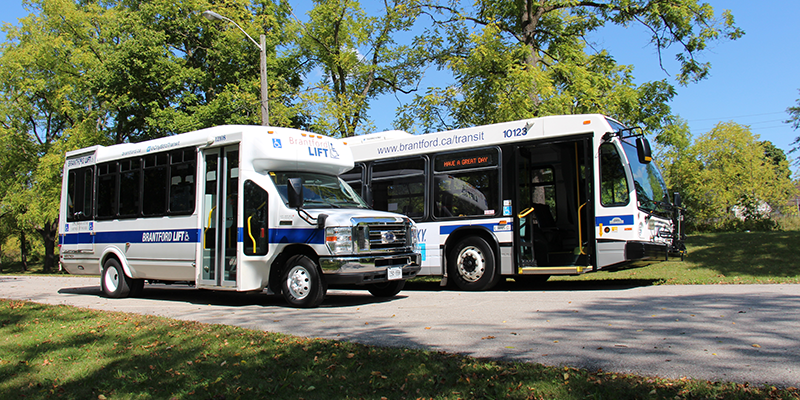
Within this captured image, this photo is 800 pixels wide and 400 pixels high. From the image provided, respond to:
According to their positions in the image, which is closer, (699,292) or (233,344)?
(233,344)

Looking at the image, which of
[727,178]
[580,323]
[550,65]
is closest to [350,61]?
[550,65]

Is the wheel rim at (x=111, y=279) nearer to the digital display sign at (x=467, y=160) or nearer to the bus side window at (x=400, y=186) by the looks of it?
the bus side window at (x=400, y=186)

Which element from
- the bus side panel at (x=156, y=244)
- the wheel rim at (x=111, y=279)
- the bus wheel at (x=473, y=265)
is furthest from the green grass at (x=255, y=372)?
the bus wheel at (x=473, y=265)

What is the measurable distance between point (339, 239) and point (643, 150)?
593 centimetres

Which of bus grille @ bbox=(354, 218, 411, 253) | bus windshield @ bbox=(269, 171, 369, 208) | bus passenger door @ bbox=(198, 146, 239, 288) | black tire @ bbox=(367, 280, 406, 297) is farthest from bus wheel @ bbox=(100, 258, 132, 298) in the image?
bus grille @ bbox=(354, 218, 411, 253)

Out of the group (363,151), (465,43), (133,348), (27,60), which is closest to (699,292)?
(363,151)

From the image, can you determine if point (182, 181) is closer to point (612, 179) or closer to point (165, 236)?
point (165, 236)

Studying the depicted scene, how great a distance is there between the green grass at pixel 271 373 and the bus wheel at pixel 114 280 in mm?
5270

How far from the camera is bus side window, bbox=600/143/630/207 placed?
35.7 feet

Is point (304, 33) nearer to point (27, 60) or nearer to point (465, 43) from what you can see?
point (465, 43)

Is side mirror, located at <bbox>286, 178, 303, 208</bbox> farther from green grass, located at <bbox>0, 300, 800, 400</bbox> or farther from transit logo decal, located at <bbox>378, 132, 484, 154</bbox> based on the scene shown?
transit logo decal, located at <bbox>378, 132, 484, 154</bbox>

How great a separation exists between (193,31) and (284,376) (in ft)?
89.1

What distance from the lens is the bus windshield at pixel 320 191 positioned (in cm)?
987

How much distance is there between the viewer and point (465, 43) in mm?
21344
